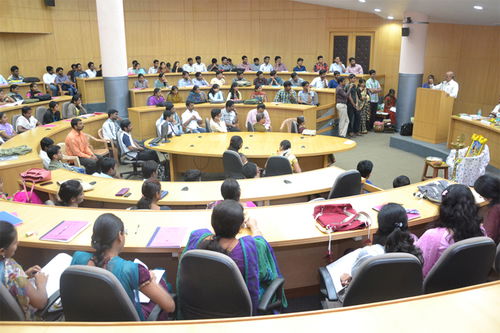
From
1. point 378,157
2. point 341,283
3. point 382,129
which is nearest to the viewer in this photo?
point 341,283

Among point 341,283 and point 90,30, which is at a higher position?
point 90,30

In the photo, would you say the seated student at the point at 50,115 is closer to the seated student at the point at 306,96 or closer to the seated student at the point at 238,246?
the seated student at the point at 306,96

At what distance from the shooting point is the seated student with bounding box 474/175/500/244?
11.2ft

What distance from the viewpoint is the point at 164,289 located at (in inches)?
105

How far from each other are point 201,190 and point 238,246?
6.26ft

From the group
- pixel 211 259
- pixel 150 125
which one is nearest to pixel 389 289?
pixel 211 259

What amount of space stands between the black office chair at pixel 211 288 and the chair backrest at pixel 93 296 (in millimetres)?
343

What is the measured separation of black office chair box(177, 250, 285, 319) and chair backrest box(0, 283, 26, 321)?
2.98 ft

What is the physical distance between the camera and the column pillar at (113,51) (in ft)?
30.3

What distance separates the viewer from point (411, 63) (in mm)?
10555

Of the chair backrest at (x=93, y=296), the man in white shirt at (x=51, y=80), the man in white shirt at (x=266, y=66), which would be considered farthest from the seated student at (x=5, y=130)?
the man in white shirt at (x=266, y=66)

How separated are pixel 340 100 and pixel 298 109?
5.85ft

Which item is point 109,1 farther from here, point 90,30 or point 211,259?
point 211,259

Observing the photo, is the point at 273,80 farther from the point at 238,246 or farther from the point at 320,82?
the point at 238,246
